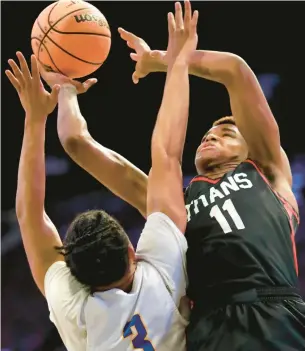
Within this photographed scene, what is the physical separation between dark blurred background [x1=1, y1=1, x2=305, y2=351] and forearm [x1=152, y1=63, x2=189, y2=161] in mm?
3411

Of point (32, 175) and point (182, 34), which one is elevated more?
point (182, 34)

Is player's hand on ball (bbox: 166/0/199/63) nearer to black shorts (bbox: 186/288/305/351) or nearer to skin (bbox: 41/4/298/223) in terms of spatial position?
skin (bbox: 41/4/298/223)

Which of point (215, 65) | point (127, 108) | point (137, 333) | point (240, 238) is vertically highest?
point (127, 108)

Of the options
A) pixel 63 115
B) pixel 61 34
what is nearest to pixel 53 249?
pixel 63 115

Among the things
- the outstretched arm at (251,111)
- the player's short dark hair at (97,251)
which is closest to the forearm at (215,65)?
the outstretched arm at (251,111)

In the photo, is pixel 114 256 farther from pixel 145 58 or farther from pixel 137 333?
pixel 145 58

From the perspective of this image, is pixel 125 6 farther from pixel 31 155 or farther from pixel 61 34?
pixel 31 155

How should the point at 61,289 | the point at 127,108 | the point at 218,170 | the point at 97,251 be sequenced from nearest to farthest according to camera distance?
the point at 97,251, the point at 61,289, the point at 218,170, the point at 127,108

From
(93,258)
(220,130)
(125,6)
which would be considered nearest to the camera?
(93,258)

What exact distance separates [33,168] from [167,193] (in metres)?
0.51

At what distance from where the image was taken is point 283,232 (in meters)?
2.13

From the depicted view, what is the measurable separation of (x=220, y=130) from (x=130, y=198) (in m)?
0.47

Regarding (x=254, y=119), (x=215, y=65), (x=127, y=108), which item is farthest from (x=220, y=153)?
(x=127, y=108)

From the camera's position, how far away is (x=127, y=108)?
19.7 ft
